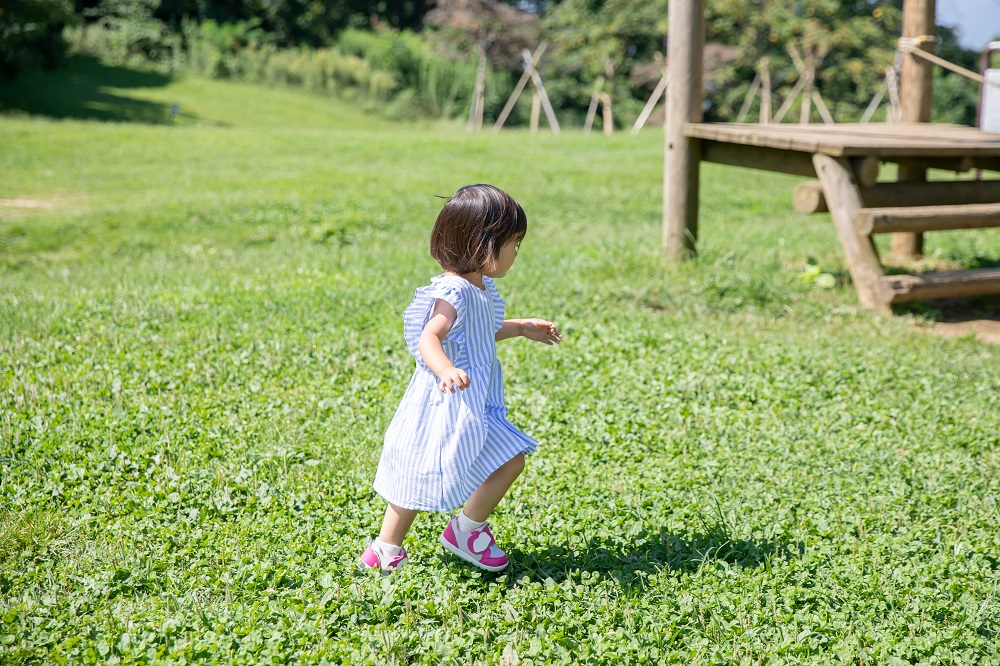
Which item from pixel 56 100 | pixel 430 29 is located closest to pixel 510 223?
pixel 56 100

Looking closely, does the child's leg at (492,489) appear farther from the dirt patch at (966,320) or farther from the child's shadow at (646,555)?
the dirt patch at (966,320)

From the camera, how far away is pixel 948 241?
33.5ft

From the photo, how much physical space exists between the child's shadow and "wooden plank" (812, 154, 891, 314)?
395 centimetres

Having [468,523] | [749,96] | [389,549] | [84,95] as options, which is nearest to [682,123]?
[468,523]

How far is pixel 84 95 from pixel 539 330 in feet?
81.0

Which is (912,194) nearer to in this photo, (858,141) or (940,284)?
(858,141)

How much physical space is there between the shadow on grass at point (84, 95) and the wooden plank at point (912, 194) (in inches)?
739

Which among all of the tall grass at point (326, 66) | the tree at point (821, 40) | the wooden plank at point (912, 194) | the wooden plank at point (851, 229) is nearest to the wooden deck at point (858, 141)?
the wooden plank at point (851, 229)

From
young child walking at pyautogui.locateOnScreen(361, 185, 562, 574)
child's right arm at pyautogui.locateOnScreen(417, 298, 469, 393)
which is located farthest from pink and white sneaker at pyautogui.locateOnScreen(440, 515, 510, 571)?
child's right arm at pyautogui.locateOnScreen(417, 298, 469, 393)

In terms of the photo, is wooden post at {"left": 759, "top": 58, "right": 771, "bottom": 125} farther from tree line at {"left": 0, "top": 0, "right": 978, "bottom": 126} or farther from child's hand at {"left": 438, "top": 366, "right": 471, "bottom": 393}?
child's hand at {"left": 438, "top": 366, "right": 471, "bottom": 393}

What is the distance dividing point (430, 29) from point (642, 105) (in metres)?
10.2

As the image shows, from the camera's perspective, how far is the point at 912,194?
7.68 metres

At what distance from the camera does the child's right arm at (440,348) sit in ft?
9.61

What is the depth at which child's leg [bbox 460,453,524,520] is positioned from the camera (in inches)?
129
